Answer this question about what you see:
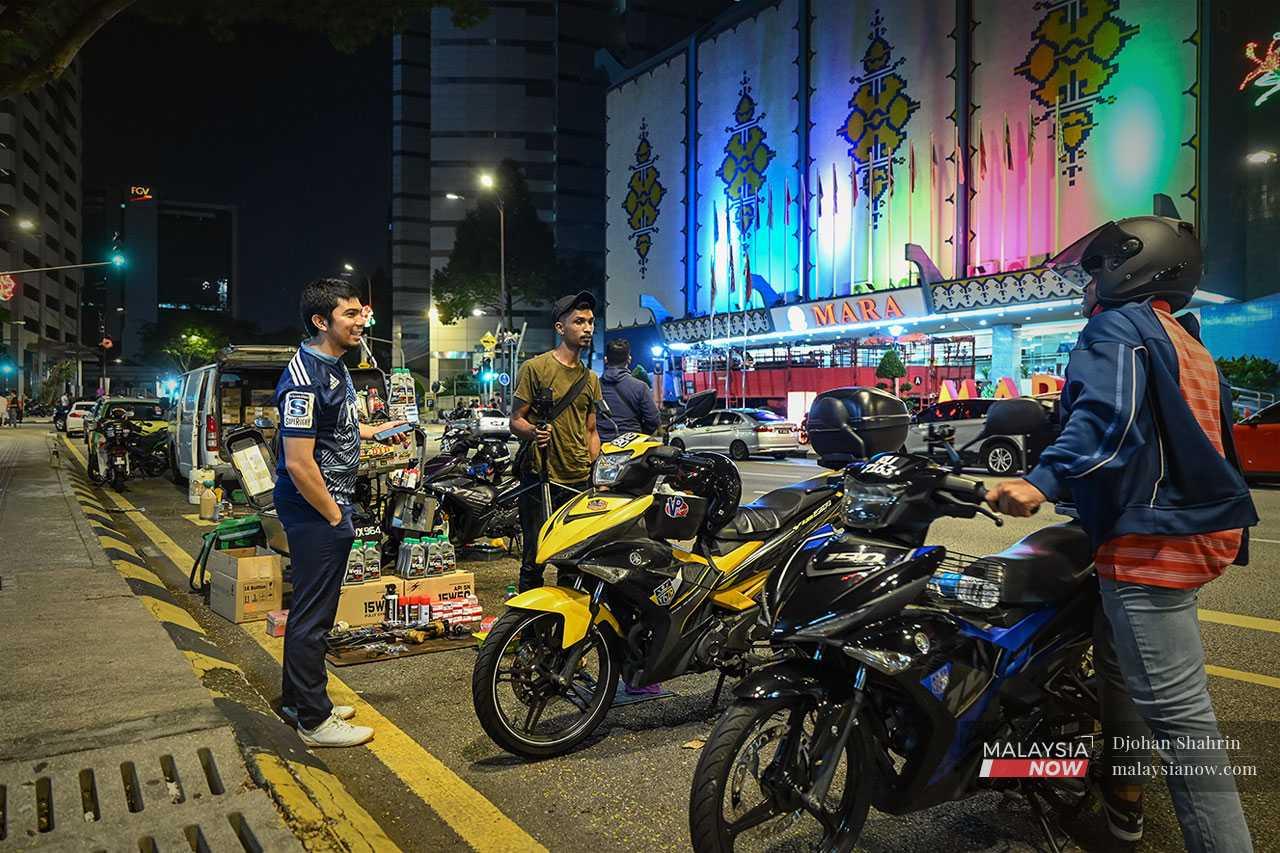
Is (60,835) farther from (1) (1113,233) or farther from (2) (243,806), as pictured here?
(1) (1113,233)

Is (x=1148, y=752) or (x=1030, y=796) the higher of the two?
(x=1148, y=752)

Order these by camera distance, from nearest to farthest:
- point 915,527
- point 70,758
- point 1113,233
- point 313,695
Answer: point 1113,233 < point 915,527 < point 70,758 < point 313,695

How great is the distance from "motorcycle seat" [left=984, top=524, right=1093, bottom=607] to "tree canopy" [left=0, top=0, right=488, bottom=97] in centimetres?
612

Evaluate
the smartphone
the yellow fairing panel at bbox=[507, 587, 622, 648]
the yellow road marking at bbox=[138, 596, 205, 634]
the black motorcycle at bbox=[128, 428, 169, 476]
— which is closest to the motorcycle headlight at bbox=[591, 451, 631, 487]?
the yellow fairing panel at bbox=[507, 587, 622, 648]

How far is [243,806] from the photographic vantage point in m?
2.78

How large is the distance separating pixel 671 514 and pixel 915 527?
1.47 metres

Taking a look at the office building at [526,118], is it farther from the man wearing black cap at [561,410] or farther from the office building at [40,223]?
the man wearing black cap at [561,410]

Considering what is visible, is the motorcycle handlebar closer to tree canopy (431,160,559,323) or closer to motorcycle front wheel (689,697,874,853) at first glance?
motorcycle front wheel (689,697,874,853)

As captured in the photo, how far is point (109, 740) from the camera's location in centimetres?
323

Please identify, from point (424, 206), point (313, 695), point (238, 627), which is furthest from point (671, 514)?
point (424, 206)

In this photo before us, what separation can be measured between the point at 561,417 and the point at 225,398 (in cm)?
862

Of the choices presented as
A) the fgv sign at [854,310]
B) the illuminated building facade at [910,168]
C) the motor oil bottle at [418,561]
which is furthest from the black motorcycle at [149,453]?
the fgv sign at [854,310]

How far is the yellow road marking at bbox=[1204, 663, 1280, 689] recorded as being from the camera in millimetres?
4363

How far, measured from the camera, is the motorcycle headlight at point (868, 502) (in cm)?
268
